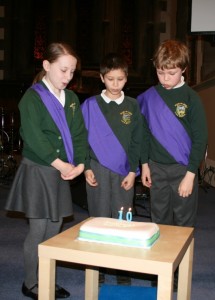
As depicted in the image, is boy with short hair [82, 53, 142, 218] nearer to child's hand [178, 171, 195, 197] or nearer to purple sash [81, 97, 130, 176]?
purple sash [81, 97, 130, 176]

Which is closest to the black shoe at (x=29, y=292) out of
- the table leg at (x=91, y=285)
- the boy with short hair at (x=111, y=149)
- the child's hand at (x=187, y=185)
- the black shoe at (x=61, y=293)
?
the black shoe at (x=61, y=293)

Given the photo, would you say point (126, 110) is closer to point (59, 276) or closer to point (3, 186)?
point (59, 276)

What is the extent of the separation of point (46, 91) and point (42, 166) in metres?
0.32

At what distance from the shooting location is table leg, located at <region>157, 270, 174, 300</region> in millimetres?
1151

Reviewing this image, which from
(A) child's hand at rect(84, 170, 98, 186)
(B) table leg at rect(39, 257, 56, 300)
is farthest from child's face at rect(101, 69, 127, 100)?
(B) table leg at rect(39, 257, 56, 300)

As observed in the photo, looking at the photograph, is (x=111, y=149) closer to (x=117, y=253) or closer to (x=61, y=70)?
(x=61, y=70)

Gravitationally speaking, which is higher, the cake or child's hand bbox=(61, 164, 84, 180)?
child's hand bbox=(61, 164, 84, 180)

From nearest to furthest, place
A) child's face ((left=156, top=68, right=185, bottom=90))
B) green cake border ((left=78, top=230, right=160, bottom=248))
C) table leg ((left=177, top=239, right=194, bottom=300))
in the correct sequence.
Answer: green cake border ((left=78, top=230, right=160, bottom=248)) → table leg ((left=177, top=239, right=194, bottom=300)) → child's face ((left=156, top=68, right=185, bottom=90))

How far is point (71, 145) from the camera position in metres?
1.82

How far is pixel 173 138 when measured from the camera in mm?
1941

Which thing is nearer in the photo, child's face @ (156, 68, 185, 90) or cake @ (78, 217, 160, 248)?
cake @ (78, 217, 160, 248)

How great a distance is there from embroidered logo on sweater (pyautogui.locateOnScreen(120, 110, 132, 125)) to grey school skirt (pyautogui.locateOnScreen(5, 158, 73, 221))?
1.42 feet

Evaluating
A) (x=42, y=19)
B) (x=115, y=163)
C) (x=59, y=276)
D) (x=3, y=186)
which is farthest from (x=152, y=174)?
(x=42, y=19)

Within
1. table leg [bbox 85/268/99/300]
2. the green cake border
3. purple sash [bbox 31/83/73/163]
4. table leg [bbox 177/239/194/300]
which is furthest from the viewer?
purple sash [bbox 31/83/73/163]
